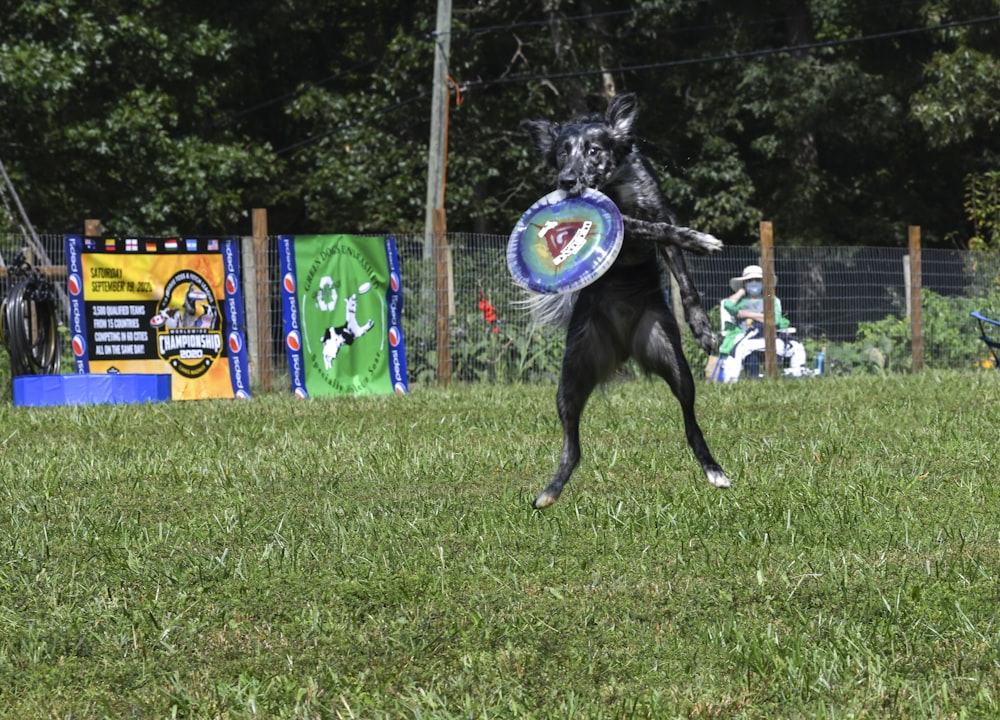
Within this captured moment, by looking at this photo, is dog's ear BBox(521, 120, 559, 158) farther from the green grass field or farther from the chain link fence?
the chain link fence

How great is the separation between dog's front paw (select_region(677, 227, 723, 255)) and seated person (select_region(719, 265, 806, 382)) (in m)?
9.56

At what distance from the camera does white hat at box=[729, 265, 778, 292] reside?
15.8 metres

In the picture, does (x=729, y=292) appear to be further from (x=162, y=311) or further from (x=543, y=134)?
(x=543, y=134)

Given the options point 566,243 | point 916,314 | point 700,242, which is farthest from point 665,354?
point 916,314

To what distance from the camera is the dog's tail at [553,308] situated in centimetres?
626

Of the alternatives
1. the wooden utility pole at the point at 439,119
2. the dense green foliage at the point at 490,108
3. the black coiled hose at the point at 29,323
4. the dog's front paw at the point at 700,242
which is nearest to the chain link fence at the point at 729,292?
the black coiled hose at the point at 29,323

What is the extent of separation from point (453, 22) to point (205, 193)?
5.21 m

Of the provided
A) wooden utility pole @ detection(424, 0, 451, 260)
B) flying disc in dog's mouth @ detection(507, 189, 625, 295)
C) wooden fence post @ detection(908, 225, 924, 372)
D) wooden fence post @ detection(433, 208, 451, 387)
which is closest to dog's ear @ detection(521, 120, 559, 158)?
flying disc in dog's mouth @ detection(507, 189, 625, 295)

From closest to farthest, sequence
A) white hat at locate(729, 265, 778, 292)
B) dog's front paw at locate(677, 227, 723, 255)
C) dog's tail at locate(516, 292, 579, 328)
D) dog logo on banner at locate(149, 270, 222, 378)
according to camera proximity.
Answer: dog's front paw at locate(677, 227, 723, 255), dog's tail at locate(516, 292, 579, 328), dog logo on banner at locate(149, 270, 222, 378), white hat at locate(729, 265, 778, 292)

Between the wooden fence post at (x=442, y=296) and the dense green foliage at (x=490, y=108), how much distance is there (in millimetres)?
8365

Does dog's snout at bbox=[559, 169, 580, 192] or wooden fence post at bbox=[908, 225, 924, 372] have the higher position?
dog's snout at bbox=[559, 169, 580, 192]

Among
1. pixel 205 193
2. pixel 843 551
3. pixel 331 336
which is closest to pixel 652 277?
pixel 843 551

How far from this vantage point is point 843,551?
191 inches

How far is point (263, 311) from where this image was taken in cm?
1352
